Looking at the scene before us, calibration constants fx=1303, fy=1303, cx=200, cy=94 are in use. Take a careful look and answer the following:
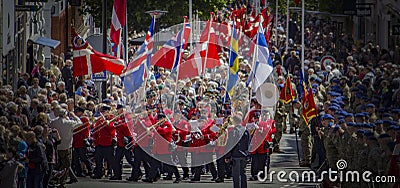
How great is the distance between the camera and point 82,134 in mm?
28484

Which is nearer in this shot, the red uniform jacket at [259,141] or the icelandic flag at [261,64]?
the red uniform jacket at [259,141]

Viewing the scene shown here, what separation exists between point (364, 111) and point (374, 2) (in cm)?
2697

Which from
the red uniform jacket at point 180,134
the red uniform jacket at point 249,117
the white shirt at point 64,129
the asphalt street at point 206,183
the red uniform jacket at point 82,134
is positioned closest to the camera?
the white shirt at point 64,129

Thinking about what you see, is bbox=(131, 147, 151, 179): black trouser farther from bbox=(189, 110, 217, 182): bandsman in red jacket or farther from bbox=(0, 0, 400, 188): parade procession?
bbox=(189, 110, 217, 182): bandsman in red jacket

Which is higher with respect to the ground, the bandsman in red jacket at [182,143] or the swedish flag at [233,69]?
the swedish flag at [233,69]

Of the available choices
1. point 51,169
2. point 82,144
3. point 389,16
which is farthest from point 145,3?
point 51,169

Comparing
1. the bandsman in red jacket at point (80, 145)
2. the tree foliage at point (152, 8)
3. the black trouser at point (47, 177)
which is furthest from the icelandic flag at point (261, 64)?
the tree foliage at point (152, 8)

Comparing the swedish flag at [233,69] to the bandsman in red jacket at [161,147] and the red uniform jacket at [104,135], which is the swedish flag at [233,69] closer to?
the bandsman in red jacket at [161,147]

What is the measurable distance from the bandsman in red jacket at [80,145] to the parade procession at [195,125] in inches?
1.0

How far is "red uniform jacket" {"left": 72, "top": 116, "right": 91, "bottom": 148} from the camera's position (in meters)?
28.4

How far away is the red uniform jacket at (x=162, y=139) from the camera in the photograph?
28828 mm

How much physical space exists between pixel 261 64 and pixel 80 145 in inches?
300

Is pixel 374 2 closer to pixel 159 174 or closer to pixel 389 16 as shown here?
pixel 389 16

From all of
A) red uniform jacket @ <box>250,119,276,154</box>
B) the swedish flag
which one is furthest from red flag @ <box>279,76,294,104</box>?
red uniform jacket @ <box>250,119,276,154</box>
